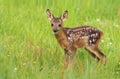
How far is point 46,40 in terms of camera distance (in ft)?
30.1

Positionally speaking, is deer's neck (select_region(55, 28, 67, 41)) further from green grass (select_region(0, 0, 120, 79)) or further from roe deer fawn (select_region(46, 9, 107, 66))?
green grass (select_region(0, 0, 120, 79))

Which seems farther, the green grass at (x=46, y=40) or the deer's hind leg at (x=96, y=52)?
the deer's hind leg at (x=96, y=52)

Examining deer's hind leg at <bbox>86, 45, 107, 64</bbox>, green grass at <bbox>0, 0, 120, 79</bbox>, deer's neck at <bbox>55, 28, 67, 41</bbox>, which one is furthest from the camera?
deer's neck at <bbox>55, 28, 67, 41</bbox>

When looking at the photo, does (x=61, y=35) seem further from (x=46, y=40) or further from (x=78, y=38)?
(x=46, y=40)

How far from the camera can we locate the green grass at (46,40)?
6684 millimetres

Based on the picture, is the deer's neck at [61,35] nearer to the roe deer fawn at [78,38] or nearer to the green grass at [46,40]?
the roe deer fawn at [78,38]

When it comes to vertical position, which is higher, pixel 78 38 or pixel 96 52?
pixel 78 38

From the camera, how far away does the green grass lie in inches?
263

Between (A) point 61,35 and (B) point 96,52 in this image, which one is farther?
(A) point 61,35

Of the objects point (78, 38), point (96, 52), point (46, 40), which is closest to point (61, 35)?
point (78, 38)

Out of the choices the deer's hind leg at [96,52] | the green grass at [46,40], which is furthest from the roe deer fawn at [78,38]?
the green grass at [46,40]

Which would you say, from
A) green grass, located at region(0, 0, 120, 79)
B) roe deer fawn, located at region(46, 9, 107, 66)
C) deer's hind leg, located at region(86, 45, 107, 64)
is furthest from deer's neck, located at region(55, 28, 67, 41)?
deer's hind leg, located at region(86, 45, 107, 64)

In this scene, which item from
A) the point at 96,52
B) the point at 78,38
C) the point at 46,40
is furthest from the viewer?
the point at 46,40

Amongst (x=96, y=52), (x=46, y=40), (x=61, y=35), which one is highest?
(x=61, y=35)
